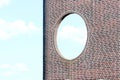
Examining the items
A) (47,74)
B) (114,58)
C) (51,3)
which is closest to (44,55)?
(47,74)

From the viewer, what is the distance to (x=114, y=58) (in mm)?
17000

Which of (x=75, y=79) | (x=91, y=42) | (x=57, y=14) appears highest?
(x=57, y=14)

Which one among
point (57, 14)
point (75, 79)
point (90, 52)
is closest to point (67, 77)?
point (75, 79)

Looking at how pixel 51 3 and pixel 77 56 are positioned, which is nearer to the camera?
pixel 77 56

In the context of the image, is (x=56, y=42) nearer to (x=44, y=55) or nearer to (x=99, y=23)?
(x=44, y=55)

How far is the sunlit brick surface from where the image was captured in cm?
1706

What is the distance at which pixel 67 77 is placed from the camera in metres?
18.2

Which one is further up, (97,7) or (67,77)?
(97,7)

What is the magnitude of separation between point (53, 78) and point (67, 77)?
2.29 feet

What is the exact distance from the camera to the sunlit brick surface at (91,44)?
56.0ft

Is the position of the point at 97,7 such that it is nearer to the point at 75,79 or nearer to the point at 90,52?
the point at 90,52

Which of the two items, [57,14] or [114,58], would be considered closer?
[114,58]

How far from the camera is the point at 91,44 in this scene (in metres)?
17.6

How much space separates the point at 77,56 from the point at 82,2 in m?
2.19
